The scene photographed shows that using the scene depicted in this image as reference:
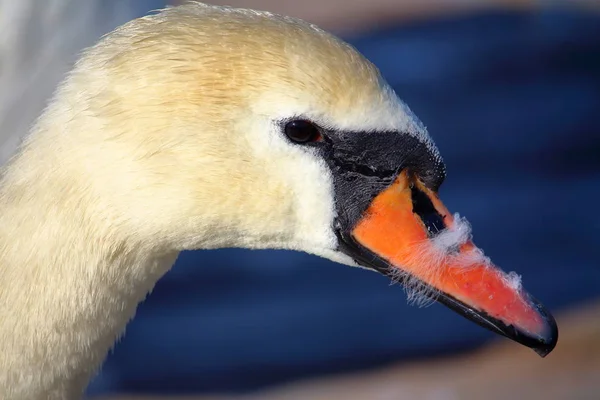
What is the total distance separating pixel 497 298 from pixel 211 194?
40cm

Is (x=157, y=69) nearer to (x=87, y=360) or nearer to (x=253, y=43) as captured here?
(x=253, y=43)

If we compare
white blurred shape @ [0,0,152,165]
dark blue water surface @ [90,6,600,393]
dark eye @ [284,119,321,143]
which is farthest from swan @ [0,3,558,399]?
dark blue water surface @ [90,6,600,393]

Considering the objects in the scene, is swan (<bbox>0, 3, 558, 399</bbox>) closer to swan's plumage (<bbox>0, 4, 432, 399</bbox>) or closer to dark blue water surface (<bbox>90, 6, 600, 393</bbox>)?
swan's plumage (<bbox>0, 4, 432, 399</bbox>)

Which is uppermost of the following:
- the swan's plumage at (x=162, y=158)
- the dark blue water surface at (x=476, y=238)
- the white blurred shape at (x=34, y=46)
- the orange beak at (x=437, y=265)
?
the swan's plumage at (x=162, y=158)

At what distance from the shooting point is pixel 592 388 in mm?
2916

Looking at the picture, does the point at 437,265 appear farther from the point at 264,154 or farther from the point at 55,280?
the point at 55,280

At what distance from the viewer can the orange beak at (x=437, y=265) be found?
Result: 126 cm

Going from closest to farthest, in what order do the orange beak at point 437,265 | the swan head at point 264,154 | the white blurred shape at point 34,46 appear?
the swan head at point 264,154, the orange beak at point 437,265, the white blurred shape at point 34,46

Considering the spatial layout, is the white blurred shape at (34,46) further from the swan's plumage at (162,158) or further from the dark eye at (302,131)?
the dark eye at (302,131)

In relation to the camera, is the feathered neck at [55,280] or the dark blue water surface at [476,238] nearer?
the feathered neck at [55,280]

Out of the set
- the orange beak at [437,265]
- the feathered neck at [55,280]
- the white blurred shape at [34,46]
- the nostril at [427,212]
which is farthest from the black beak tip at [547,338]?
the white blurred shape at [34,46]

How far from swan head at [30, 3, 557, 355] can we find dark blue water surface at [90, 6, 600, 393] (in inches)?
69.8

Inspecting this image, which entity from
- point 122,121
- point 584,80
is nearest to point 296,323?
point 584,80

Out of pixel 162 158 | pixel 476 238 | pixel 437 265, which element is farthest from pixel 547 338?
pixel 476 238
